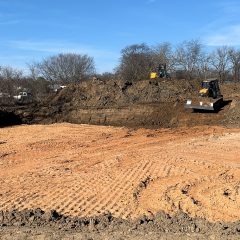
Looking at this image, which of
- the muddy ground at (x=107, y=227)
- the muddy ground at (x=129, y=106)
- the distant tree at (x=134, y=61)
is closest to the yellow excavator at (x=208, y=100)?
the muddy ground at (x=129, y=106)

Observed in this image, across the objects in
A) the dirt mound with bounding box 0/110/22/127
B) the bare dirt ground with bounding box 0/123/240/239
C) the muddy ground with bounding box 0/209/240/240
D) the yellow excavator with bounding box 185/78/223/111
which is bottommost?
the bare dirt ground with bounding box 0/123/240/239

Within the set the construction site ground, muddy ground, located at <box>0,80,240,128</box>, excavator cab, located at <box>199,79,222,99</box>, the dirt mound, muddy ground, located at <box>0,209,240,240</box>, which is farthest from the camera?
the dirt mound

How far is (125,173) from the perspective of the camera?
12.3 meters

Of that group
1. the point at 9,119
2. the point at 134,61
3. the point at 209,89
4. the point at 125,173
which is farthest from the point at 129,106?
the point at 134,61

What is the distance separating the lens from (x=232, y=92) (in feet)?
103

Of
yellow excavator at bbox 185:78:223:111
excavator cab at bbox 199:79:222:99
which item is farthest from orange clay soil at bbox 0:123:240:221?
excavator cab at bbox 199:79:222:99

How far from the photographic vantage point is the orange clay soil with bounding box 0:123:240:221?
9.27m

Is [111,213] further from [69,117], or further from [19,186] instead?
[69,117]

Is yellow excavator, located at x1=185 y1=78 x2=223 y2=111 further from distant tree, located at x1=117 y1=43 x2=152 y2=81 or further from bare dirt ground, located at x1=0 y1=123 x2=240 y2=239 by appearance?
distant tree, located at x1=117 y1=43 x2=152 y2=81

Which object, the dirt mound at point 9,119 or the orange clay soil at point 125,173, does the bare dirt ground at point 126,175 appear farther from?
the dirt mound at point 9,119

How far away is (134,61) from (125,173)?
52.6m

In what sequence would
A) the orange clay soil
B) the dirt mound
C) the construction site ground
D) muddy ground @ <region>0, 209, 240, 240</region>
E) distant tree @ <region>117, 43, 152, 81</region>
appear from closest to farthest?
muddy ground @ <region>0, 209, 240, 240</region>, the construction site ground, the orange clay soil, the dirt mound, distant tree @ <region>117, 43, 152, 81</region>

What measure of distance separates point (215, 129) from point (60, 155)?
823 centimetres

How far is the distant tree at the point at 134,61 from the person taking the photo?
5950cm
